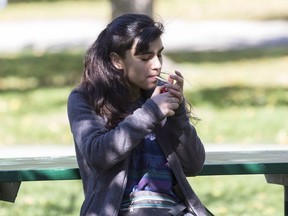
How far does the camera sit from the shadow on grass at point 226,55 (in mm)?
16875

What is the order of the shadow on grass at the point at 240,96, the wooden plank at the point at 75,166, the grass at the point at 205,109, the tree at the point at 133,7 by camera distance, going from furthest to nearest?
the tree at the point at 133,7 → the shadow on grass at the point at 240,96 → the grass at the point at 205,109 → the wooden plank at the point at 75,166

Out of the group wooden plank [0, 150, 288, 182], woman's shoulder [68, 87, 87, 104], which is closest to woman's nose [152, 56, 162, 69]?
woman's shoulder [68, 87, 87, 104]

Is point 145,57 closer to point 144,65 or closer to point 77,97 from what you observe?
point 144,65

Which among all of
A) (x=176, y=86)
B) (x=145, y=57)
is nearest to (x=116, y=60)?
(x=145, y=57)

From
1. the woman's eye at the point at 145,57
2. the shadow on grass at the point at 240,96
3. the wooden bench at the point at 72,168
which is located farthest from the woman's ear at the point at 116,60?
the shadow on grass at the point at 240,96

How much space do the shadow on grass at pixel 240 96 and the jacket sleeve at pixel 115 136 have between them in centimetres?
765

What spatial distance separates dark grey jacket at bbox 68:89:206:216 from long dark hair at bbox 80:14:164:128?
5cm

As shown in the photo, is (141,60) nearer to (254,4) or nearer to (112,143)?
(112,143)

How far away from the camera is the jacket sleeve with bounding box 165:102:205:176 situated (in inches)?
170

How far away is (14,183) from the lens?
4953 millimetres

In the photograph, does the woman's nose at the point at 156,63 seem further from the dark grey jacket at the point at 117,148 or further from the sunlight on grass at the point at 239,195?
the sunlight on grass at the point at 239,195

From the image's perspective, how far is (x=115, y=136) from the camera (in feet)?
13.5

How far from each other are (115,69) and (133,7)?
970 cm

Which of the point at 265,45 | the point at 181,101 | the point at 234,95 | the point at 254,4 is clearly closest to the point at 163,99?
the point at 181,101
